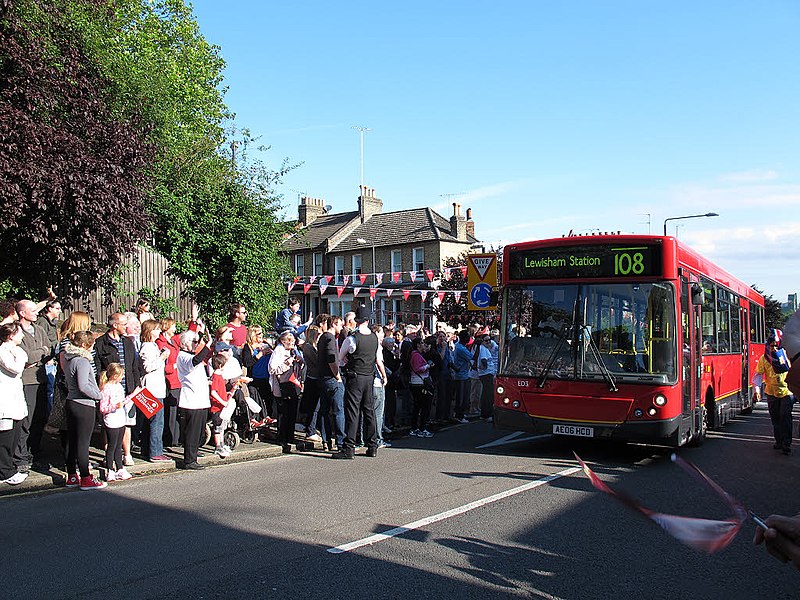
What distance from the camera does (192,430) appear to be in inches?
374

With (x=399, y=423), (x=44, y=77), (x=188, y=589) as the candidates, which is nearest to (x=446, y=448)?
(x=399, y=423)

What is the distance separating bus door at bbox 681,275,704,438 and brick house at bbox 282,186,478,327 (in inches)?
1164

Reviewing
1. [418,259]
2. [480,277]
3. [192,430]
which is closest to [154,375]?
[192,430]

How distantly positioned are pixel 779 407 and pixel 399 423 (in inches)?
266

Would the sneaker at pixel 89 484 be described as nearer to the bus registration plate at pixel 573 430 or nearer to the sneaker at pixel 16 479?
the sneaker at pixel 16 479

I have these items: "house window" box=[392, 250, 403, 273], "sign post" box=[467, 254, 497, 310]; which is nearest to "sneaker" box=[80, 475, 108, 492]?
"sign post" box=[467, 254, 497, 310]

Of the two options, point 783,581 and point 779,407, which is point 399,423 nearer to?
point 779,407

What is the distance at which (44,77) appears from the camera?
1416cm

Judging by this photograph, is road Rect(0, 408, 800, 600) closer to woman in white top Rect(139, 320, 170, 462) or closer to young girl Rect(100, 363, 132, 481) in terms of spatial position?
young girl Rect(100, 363, 132, 481)

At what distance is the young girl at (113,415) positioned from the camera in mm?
8469

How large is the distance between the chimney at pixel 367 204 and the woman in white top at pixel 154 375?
134 feet

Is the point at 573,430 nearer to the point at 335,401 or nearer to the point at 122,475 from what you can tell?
the point at 335,401

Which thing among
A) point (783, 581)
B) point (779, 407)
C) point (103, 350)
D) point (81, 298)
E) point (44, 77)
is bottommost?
point (783, 581)

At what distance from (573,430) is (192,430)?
16.7ft
